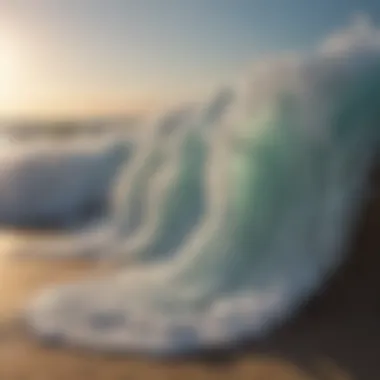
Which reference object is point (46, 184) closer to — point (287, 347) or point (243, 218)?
point (243, 218)

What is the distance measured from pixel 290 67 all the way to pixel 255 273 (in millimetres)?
373

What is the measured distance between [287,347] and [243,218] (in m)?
0.24

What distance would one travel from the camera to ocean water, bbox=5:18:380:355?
1111 mm

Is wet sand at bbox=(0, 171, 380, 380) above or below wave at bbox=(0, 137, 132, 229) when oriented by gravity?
below

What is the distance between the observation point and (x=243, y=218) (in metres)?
1.14

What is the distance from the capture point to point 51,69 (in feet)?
3.93

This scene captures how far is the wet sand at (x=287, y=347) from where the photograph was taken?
1.09 metres

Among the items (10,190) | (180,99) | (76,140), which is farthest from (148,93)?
(10,190)

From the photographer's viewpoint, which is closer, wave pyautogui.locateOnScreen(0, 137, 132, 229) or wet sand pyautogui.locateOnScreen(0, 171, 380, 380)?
wet sand pyautogui.locateOnScreen(0, 171, 380, 380)

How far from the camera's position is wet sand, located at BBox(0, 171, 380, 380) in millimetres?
1088

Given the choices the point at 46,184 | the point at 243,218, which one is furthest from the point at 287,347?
the point at 46,184

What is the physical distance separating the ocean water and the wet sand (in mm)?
23

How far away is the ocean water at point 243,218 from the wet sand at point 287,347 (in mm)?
23

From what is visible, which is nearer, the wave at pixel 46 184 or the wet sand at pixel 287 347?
the wet sand at pixel 287 347
